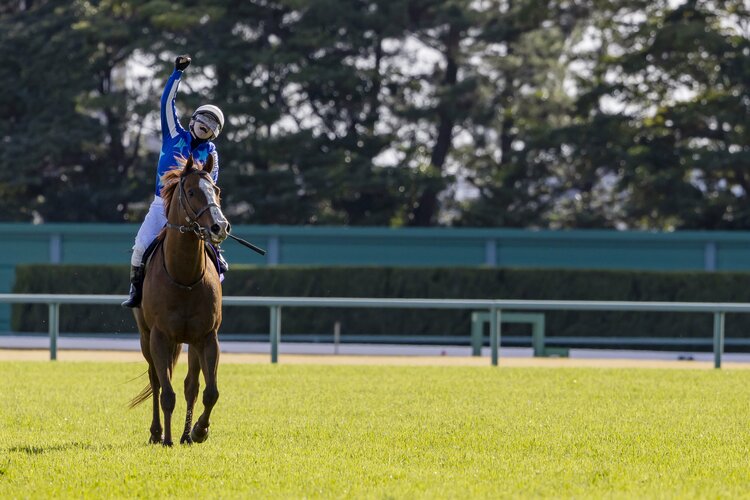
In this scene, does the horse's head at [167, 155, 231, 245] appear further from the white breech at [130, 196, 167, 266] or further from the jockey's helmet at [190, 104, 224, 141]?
the white breech at [130, 196, 167, 266]

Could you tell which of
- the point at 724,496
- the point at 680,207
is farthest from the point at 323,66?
the point at 724,496

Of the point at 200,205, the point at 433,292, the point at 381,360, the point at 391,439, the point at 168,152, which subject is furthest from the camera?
the point at 433,292

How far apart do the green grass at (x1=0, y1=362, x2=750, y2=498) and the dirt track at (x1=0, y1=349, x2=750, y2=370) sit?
144 inches

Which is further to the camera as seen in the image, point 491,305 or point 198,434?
point 491,305

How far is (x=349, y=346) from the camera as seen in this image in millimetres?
22484

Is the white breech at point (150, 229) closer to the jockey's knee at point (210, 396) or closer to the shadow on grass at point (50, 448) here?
the jockey's knee at point (210, 396)

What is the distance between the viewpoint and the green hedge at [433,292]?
22172mm

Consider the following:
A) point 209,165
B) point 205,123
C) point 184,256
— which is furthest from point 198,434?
point 205,123

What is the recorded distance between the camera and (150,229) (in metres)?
9.12

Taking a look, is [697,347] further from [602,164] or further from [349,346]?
[602,164]

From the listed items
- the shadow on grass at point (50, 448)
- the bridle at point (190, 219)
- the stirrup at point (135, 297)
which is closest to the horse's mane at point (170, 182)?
the bridle at point (190, 219)

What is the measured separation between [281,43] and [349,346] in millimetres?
10111

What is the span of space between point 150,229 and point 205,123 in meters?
0.83

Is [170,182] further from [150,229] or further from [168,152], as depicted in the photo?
[150,229]
